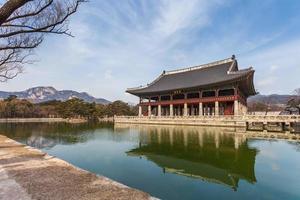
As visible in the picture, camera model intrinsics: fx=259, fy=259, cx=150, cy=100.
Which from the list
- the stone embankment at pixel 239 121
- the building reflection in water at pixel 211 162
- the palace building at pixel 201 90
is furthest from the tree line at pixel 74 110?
the building reflection in water at pixel 211 162

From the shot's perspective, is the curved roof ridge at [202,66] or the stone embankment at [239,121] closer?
the stone embankment at [239,121]

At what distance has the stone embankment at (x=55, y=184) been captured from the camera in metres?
5.55

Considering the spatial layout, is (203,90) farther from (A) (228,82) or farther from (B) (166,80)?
(B) (166,80)

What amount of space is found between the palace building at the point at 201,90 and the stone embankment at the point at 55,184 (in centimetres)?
3252

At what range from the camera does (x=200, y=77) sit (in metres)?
47.1

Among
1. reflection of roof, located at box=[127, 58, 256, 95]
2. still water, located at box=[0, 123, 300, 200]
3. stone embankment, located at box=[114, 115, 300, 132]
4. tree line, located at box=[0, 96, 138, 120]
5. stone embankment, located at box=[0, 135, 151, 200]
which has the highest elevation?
reflection of roof, located at box=[127, 58, 256, 95]

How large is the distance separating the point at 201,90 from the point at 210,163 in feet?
104

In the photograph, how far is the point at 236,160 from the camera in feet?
43.0

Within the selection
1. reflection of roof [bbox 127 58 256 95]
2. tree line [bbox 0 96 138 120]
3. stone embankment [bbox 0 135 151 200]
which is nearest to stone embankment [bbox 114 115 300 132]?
reflection of roof [bbox 127 58 256 95]

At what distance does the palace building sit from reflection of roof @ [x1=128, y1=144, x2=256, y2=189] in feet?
78.1

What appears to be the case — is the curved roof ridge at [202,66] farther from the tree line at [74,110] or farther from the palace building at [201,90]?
the tree line at [74,110]

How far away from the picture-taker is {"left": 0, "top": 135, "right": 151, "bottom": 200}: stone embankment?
5.55m

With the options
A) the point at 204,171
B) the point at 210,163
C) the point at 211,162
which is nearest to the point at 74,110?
the point at 211,162

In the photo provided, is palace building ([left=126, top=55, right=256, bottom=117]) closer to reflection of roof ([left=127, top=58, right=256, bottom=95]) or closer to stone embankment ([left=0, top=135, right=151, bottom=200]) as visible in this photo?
reflection of roof ([left=127, top=58, right=256, bottom=95])
